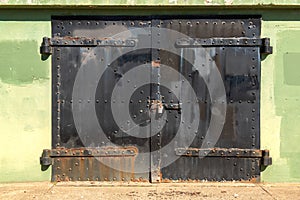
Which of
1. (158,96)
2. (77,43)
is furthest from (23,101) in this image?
(158,96)

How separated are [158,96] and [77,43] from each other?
3.61ft

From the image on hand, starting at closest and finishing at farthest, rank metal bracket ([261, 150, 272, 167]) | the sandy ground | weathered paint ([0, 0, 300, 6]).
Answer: the sandy ground → weathered paint ([0, 0, 300, 6]) → metal bracket ([261, 150, 272, 167])

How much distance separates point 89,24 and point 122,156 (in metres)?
1.55

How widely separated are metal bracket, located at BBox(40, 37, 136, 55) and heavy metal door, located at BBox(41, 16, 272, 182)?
0.01 meters

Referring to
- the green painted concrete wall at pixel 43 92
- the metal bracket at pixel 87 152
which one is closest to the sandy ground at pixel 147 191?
the green painted concrete wall at pixel 43 92

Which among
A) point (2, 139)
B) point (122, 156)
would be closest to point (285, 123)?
point (122, 156)

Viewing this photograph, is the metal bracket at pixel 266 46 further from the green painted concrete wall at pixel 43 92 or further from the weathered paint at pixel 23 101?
the weathered paint at pixel 23 101

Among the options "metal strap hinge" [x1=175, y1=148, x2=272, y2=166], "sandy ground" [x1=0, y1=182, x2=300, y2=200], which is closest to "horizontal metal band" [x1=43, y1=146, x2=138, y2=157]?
"sandy ground" [x1=0, y1=182, x2=300, y2=200]

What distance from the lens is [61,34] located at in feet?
15.8

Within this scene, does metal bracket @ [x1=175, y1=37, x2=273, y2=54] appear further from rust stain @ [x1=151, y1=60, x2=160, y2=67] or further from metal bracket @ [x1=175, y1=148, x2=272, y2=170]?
metal bracket @ [x1=175, y1=148, x2=272, y2=170]

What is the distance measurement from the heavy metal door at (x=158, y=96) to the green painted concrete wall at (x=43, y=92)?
11cm

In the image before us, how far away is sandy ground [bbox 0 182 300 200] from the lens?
4.30 metres

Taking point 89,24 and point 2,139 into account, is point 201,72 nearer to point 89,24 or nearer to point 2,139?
point 89,24

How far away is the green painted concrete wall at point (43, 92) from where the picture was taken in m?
4.80
